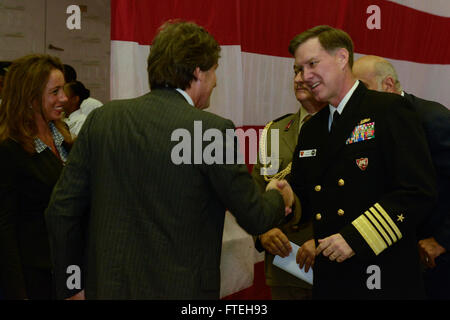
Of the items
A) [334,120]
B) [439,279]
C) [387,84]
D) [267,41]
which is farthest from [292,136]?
[439,279]

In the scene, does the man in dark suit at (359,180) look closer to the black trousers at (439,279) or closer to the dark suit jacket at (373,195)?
the dark suit jacket at (373,195)

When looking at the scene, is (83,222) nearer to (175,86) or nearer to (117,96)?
(175,86)

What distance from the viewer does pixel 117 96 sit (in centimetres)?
203

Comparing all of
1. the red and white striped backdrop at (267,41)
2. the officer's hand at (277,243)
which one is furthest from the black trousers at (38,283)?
the officer's hand at (277,243)

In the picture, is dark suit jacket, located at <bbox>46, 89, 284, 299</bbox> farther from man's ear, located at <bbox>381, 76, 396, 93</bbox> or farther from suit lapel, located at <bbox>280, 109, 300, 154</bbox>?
man's ear, located at <bbox>381, 76, 396, 93</bbox>

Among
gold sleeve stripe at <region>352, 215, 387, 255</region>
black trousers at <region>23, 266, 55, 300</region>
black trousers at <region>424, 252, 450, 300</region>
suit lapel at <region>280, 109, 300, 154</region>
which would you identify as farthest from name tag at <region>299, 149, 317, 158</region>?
black trousers at <region>23, 266, 55, 300</region>

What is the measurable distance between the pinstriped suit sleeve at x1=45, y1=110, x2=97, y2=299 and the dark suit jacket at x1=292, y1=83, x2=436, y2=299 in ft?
2.46

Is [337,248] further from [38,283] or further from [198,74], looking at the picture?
[38,283]

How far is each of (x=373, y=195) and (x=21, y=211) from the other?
48.8 inches

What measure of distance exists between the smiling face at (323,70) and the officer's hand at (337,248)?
1.52ft

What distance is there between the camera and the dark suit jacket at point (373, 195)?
1.45 metres

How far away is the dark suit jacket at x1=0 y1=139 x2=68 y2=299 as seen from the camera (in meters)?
1.77
